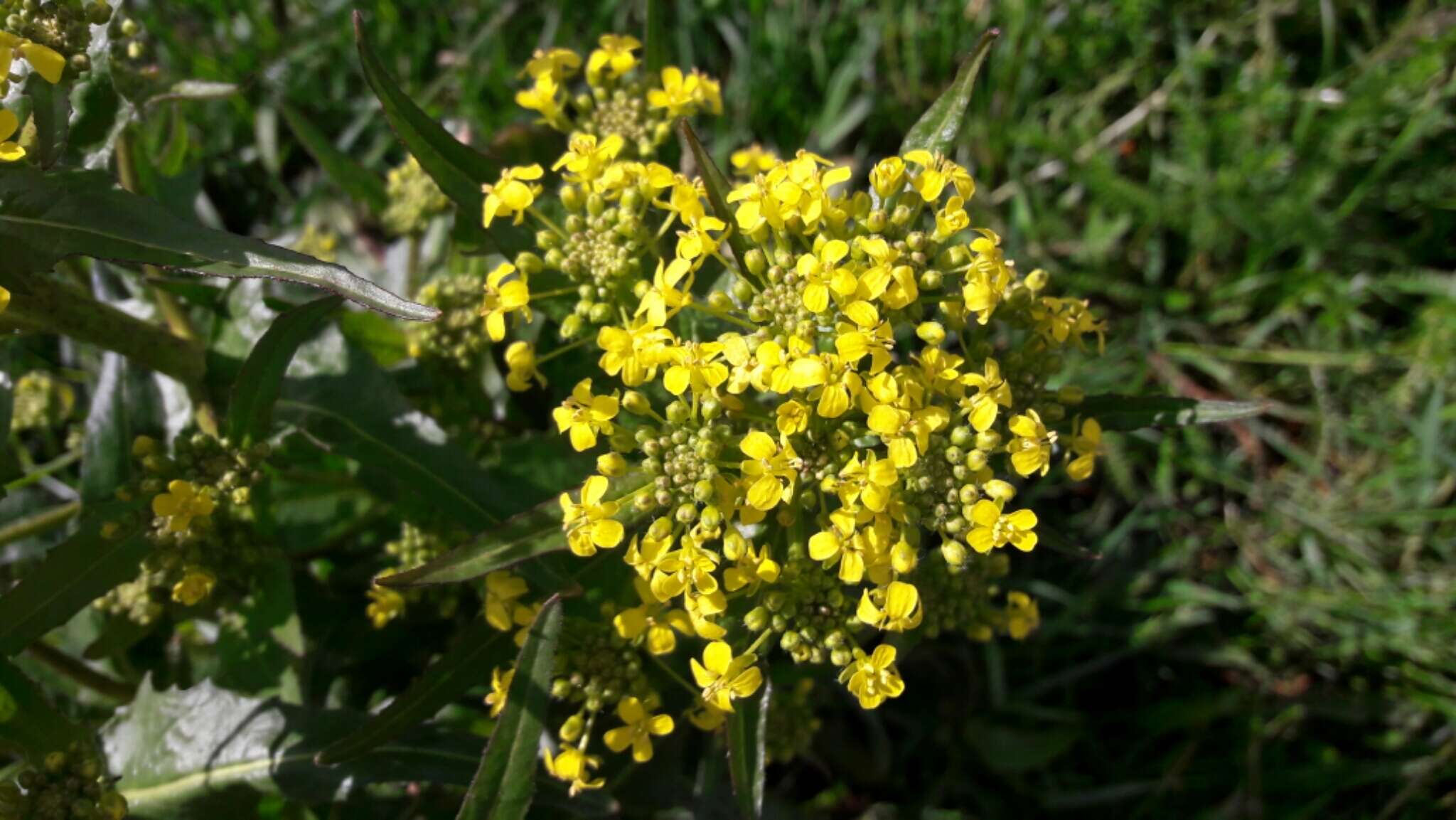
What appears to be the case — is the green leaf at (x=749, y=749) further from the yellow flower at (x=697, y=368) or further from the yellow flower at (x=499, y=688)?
the yellow flower at (x=697, y=368)

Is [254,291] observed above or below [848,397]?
above

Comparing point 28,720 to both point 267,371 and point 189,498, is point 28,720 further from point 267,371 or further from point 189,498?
point 267,371

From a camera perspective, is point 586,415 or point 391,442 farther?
point 391,442

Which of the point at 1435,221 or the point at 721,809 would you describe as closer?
the point at 721,809

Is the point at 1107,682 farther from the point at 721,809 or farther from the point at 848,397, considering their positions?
the point at 848,397

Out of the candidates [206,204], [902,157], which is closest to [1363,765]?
[902,157]

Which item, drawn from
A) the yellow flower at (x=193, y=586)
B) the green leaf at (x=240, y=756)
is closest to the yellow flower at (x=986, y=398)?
the green leaf at (x=240, y=756)

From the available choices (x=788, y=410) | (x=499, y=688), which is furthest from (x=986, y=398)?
(x=499, y=688)

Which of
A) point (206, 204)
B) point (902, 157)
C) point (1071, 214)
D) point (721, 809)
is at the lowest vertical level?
point (721, 809)
